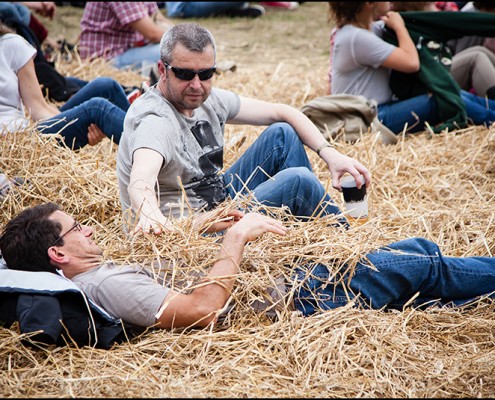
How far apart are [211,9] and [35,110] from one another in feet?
21.2

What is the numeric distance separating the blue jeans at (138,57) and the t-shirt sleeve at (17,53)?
2.60 meters

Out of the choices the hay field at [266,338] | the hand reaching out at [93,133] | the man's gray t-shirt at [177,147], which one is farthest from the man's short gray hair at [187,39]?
the hand reaching out at [93,133]

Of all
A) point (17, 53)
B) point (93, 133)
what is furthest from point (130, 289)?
point (17, 53)

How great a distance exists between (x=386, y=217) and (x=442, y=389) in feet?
5.76

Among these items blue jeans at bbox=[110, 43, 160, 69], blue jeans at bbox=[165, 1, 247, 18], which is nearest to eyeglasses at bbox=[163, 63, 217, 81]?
blue jeans at bbox=[110, 43, 160, 69]

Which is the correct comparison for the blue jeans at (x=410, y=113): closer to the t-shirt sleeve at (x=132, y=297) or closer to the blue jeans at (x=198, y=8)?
the t-shirt sleeve at (x=132, y=297)

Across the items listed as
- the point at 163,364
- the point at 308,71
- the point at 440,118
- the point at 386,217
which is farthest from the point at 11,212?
the point at 308,71

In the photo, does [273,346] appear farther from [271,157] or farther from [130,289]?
[271,157]

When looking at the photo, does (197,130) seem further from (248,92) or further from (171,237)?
(248,92)

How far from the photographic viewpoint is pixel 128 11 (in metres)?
7.00

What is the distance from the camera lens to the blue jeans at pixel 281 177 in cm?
358

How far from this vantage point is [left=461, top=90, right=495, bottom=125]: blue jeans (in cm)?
588

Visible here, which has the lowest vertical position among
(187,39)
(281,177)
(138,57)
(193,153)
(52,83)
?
(138,57)

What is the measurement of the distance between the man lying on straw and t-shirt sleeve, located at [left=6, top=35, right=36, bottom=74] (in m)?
1.92
